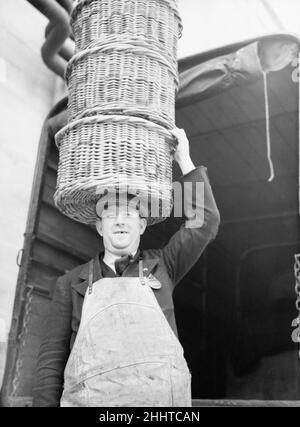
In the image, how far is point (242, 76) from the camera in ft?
10.8

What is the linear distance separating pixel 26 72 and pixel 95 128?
2439mm

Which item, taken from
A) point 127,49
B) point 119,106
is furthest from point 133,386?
point 127,49

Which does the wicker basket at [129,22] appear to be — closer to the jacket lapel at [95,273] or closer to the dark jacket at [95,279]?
the dark jacket at [95,279]

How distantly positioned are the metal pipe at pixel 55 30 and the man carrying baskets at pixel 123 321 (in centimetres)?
229

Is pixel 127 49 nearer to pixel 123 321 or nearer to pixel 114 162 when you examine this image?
pixel 114 162

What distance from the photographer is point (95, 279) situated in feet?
7.22

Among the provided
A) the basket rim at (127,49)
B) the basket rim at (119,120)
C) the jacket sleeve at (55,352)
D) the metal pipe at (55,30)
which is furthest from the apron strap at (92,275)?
the metal pipe at (55,30)

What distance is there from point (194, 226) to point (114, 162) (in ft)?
1.45

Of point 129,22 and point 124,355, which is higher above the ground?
point 129,22

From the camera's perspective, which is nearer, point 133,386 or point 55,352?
point 133,386

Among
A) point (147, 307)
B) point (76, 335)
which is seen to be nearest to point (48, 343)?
point (76, 335)

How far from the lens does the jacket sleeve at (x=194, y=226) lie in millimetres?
2236

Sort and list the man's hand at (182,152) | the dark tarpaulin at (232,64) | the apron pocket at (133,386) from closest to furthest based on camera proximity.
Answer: the apron pocket at (133,386), the man's hand at (182,152), the dark tarpaulin at (232,64)
